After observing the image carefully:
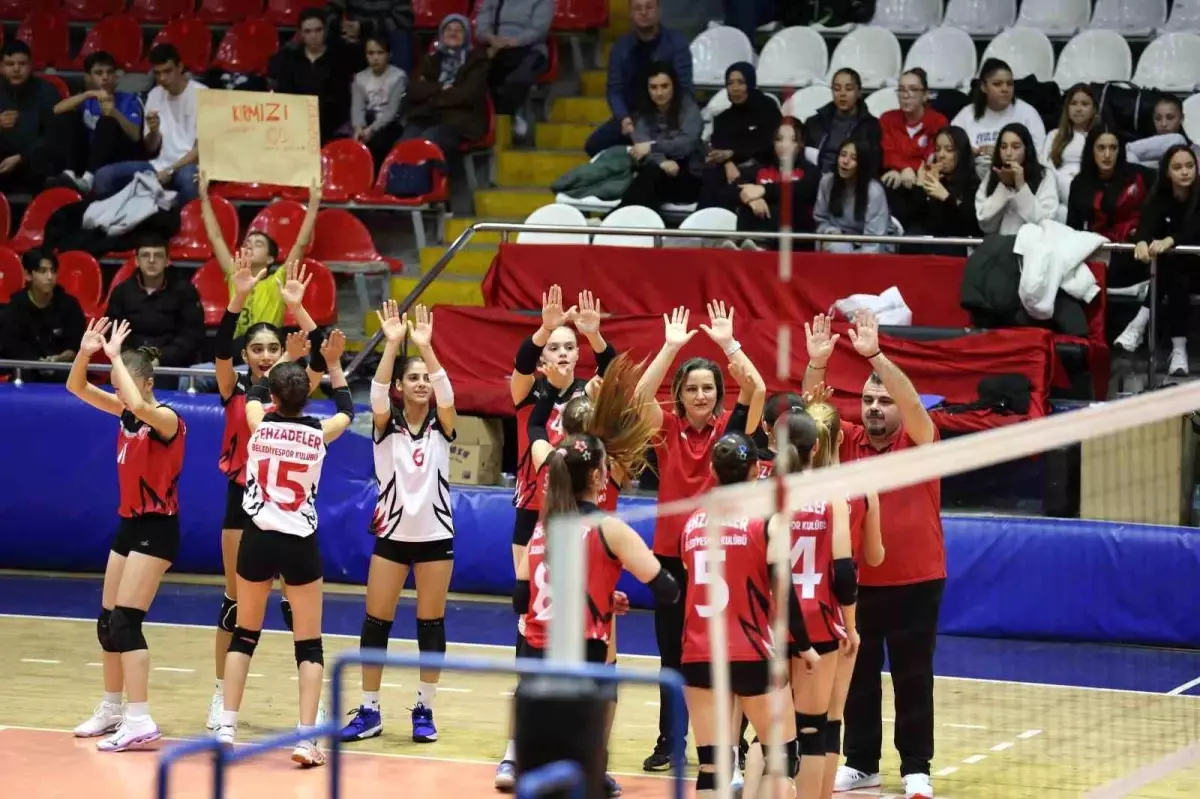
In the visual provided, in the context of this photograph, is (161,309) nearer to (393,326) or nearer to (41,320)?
(41,320)

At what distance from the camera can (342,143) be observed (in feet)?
50.3

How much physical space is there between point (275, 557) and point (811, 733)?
2702 mm

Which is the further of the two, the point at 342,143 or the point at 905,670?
the point at 342,143

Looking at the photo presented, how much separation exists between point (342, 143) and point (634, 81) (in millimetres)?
2635

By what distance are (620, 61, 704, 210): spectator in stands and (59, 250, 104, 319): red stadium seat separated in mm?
4370

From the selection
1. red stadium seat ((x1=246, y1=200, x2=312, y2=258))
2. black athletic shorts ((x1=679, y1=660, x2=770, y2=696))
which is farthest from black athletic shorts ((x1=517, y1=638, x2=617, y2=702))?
red stadium seat ((x1=246, y1=200, x2=312, y2=258))

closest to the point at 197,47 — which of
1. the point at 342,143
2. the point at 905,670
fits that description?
the point at 342,143

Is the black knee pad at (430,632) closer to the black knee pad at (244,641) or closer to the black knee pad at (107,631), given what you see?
the black knee pad at (244,641)

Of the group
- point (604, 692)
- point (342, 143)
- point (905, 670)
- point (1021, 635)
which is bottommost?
point (1021, 635)

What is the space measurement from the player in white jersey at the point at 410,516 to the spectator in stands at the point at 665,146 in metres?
5.56

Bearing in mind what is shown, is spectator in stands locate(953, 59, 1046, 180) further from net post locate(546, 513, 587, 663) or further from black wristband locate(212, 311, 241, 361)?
net post locate(546, 513, 587, 663)

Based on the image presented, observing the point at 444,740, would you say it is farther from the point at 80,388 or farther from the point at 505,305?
the point at 505,305

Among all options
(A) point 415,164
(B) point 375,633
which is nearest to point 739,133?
(A) point 415,164

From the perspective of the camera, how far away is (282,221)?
14781mm
